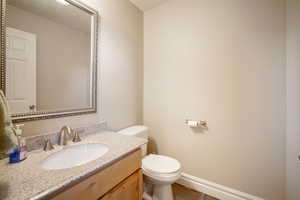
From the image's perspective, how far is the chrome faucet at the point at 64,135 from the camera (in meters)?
0.99

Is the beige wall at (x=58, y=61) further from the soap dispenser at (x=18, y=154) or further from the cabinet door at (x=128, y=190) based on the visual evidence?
the cabinet door at (x=128, y=190)

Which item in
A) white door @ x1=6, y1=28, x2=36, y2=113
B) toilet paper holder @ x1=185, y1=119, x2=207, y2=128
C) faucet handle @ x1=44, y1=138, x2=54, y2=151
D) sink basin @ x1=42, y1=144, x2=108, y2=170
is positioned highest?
white door @ x1=6, y1=28, x2=36, y2=113

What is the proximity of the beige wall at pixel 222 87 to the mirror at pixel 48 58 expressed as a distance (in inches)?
36.9

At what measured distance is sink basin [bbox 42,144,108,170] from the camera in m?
0.88

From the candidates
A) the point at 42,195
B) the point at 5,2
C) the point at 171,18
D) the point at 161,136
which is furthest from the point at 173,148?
the point at 5,2

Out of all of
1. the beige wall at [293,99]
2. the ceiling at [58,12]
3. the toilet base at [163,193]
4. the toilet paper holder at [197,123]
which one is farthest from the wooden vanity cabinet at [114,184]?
the beige wall at [293,99]

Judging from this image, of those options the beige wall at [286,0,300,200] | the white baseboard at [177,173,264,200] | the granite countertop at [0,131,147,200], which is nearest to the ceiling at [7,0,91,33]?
the granite countertop at [0,131,147,200]

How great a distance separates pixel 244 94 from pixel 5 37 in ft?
6.48

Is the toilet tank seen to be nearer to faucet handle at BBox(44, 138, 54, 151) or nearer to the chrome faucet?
the chrome faucet

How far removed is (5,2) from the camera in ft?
2.67

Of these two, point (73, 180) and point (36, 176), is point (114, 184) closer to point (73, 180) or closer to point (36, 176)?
point (73, 180)

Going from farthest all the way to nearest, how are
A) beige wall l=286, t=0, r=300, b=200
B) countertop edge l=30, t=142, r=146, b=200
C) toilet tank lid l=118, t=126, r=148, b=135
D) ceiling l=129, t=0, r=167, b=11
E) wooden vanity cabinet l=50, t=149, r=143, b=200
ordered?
1. ceiling l=129, t=0, r=167, b=11
2. toilet tank lid l=118, t=126, r=148, b=135
3. beige wall l=286, t=0, r=300, b=200
4. wooden vanity cabinet l=50, t=149, r=143, b=200
5. countertop edge l=30, t=142, r=146, b=200

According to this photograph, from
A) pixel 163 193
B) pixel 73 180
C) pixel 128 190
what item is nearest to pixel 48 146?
pixel 73 180

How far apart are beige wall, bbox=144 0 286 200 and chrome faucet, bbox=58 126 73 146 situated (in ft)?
3.76
